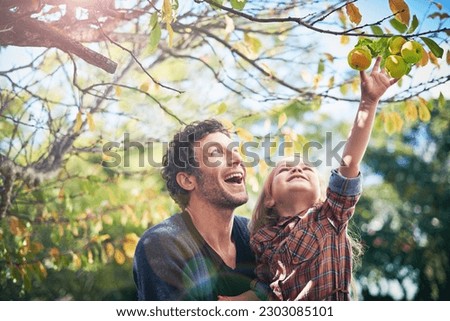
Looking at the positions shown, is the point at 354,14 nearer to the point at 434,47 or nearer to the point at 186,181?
the point at 434,47

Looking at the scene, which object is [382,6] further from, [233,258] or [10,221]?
[10,221]

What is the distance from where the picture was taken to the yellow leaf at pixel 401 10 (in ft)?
4.31

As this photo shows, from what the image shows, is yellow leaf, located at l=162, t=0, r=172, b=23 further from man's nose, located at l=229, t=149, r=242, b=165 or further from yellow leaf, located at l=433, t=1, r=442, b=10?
yellow leaf, located at l=433, t=1, r=442, b=10

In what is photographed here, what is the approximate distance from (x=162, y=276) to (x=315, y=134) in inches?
105

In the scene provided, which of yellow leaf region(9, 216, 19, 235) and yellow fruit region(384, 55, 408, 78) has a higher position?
yellow fruit region(384, 55, 408, 78)

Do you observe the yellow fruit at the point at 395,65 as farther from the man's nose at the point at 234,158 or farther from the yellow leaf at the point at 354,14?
the man's nose at the point at 234,158

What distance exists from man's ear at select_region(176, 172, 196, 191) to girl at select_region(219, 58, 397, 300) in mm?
216

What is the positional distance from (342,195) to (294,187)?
210 millimetres

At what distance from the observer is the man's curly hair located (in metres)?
1.55

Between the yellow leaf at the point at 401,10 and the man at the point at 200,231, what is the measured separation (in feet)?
1.79

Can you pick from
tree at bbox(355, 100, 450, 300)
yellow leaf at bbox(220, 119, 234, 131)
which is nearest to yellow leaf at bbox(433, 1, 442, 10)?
yellow leaf at bbox(220, 119, 234, 131)

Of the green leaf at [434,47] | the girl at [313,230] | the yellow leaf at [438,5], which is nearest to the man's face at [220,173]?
the girl at [313,230]

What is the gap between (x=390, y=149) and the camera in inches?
163

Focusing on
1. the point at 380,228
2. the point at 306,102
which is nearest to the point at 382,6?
the point at 306,102
